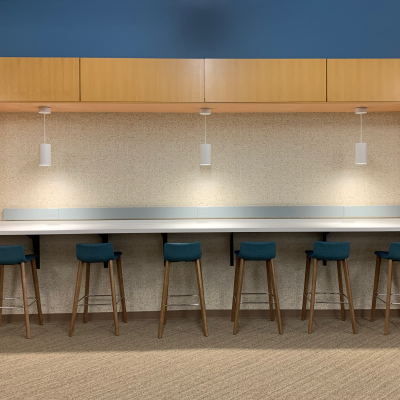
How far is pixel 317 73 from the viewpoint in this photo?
4.04 metres

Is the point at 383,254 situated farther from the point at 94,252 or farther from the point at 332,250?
the point at 94,252

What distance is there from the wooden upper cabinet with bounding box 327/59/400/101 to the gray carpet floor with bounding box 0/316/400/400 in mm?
2333

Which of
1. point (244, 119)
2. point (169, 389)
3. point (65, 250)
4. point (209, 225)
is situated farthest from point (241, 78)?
point (169, 389)

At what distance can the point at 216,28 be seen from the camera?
15.0ft

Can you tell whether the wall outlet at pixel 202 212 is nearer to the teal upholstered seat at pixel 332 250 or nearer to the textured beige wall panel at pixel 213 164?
the textured beige wall panel at pixel 213 164

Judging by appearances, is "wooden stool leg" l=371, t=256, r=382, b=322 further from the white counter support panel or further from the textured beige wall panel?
the white counter support panel

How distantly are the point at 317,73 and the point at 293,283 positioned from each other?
2.22 metres

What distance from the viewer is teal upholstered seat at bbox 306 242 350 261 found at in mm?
3688

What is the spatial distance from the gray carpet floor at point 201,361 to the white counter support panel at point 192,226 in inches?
33.5

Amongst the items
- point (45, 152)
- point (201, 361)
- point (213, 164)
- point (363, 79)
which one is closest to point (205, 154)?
point (213, 164)

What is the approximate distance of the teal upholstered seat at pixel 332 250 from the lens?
3688 millimetres

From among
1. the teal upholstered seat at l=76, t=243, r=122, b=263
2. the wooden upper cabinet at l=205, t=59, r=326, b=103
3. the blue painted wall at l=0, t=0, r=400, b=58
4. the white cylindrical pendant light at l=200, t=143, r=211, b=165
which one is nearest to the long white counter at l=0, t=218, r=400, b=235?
the teal upholstered seat at l=76, t=243, r=122, b=263

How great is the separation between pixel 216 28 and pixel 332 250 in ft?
9.24

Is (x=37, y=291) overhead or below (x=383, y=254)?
below
